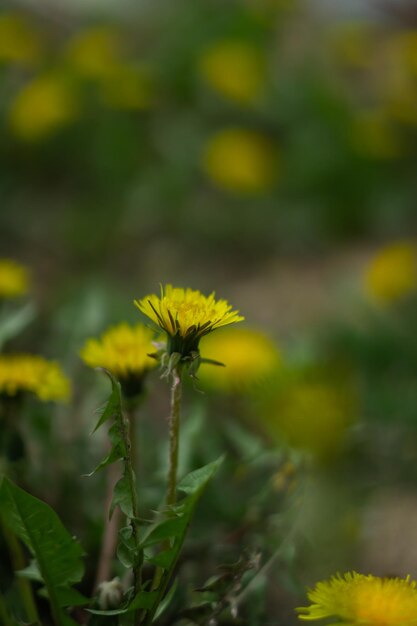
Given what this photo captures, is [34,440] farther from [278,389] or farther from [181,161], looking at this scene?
[181,161]

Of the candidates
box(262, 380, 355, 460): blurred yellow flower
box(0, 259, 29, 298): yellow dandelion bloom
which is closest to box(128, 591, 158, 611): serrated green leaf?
box(262, 380, 355, 460): blurred yellow flower

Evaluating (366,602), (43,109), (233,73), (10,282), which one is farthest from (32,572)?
(233,73)

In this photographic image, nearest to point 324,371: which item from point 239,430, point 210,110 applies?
point 239,430

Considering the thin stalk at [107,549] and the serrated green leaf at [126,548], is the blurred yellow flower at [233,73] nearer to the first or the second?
the thin stalk at [107,549]

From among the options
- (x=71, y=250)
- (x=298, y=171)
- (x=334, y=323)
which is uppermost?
(x=298, y=171)

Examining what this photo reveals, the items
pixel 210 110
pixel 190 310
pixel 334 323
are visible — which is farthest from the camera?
pixel 210 110
